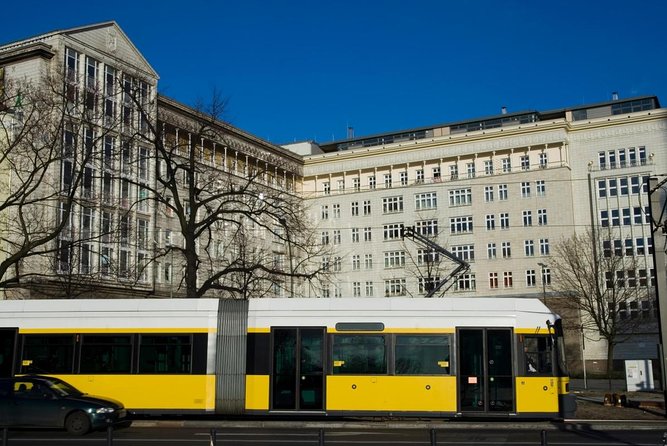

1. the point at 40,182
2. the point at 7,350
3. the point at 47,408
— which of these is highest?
the point at 40,182

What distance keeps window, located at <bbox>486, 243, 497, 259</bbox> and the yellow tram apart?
1960 inches

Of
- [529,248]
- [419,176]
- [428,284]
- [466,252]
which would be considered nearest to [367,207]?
[419,176]

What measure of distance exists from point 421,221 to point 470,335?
177 ft

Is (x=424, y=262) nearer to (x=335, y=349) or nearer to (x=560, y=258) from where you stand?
(x=560, y=258)

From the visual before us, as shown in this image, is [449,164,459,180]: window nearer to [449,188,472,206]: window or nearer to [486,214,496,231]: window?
[449,188,472,206]: window

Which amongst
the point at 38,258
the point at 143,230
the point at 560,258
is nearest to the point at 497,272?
the point at 560,258

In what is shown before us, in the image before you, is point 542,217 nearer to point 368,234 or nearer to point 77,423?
point 368,234

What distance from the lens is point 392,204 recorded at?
2945 inches

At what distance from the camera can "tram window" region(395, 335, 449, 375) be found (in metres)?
18.8

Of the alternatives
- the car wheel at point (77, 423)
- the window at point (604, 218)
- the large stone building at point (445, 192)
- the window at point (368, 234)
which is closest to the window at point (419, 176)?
the large stone building at point (445, 192)

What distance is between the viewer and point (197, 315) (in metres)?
19.5

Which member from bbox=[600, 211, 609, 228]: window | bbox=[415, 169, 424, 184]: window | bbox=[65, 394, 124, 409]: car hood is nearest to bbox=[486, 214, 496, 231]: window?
bbox=[415, 169, 424, 184]: window

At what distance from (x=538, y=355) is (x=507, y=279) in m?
50.0

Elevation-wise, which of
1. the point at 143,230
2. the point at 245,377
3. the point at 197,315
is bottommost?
the point at 245,377
